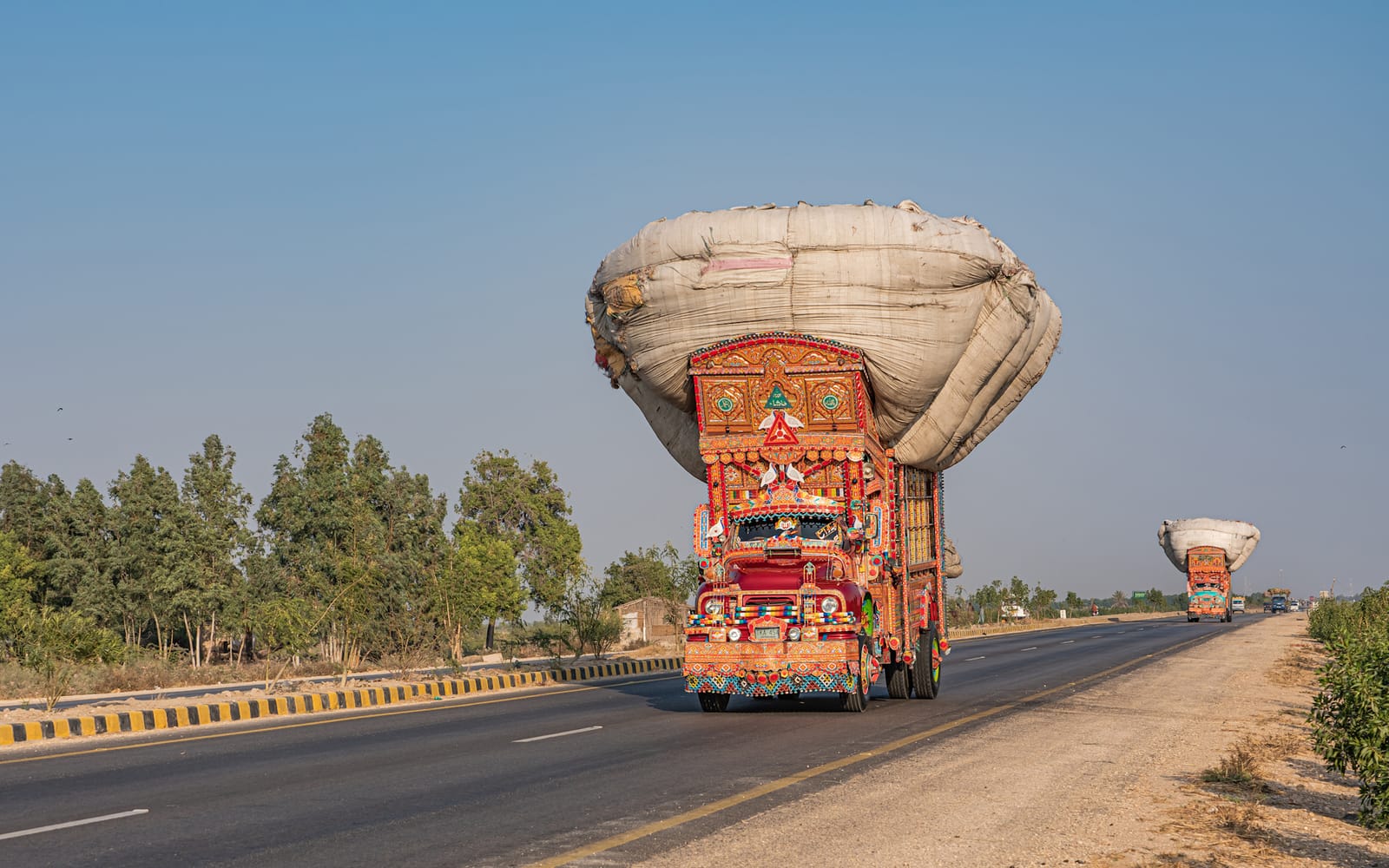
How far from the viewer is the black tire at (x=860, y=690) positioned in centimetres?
1734

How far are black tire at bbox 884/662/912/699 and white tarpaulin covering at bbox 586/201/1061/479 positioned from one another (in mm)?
3688

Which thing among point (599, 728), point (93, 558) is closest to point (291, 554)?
point (93, 558)

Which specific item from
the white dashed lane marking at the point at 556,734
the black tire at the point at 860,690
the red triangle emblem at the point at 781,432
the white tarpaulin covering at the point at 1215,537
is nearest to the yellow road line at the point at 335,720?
the white dashed lane marking at the point at 556,734

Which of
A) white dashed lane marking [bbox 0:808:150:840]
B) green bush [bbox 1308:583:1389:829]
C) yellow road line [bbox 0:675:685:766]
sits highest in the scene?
green bush [bbox 1308:583:1389:829]

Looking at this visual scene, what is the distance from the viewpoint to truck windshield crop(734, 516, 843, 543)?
60.1 feet

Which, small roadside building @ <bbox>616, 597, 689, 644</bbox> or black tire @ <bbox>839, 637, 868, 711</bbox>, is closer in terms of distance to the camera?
black tire @ <bbox>839, 637, 868, 711</bbox>

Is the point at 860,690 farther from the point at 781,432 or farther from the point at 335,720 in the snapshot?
the point at 335,720

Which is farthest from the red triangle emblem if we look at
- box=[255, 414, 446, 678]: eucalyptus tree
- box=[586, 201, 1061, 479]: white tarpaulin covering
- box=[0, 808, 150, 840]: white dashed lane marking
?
box=[255, 414, 446, 678]: eucalyptus tree

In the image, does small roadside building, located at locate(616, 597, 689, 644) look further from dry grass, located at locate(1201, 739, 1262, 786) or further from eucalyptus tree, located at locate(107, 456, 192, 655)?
dry grass, located at locate(1201, 739, 1262, 786)

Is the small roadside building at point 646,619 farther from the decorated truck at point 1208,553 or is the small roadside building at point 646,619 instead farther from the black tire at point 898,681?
the black tire at point 898,681

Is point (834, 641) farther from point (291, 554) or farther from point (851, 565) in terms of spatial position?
point (291, 554)

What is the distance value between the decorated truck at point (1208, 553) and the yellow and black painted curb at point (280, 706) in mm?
48879

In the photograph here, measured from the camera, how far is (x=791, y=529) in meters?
18.4

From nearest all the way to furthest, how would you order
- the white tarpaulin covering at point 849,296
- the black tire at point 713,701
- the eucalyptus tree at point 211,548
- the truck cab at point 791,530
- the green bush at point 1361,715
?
the green bush at point 1361,715
the truck cab at point 791,530
the white tarpaulin covering at point 849,296
the black tire at point 713,701
the eucalyptus tree at point 211,548
